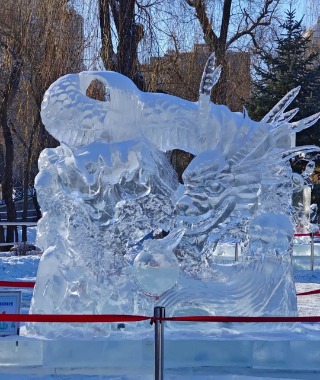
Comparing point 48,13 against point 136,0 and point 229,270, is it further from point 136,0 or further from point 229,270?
point 229,270

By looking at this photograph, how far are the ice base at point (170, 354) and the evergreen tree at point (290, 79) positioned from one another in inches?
607

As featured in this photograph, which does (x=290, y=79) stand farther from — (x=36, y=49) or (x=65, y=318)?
(x=65, y=318)

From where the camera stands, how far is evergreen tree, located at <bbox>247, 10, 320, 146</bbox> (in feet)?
70.8

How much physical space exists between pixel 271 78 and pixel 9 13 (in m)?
8.30

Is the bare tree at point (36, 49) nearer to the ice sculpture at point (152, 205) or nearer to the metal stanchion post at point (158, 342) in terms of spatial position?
the ice sculpture at point (152, 205)

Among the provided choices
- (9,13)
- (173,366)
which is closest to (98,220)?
(173,366)

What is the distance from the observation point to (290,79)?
2167cm

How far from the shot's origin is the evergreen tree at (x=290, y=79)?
21594mm

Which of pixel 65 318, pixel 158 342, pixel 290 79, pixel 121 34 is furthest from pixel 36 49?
pixel 158 342

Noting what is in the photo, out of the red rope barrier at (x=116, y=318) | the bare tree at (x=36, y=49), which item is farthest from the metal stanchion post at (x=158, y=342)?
the bare tree at (x=36, y=49)

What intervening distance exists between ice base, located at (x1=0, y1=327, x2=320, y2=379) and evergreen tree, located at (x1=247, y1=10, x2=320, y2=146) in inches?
607

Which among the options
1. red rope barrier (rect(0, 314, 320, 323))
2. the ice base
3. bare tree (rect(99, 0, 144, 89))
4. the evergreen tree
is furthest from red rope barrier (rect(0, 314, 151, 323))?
the evergreen tree

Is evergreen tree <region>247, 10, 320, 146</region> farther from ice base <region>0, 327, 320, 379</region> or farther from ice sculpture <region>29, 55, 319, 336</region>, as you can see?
ice base <region>0, 327, 320, 379</region>

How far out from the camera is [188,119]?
7262 millimetres
